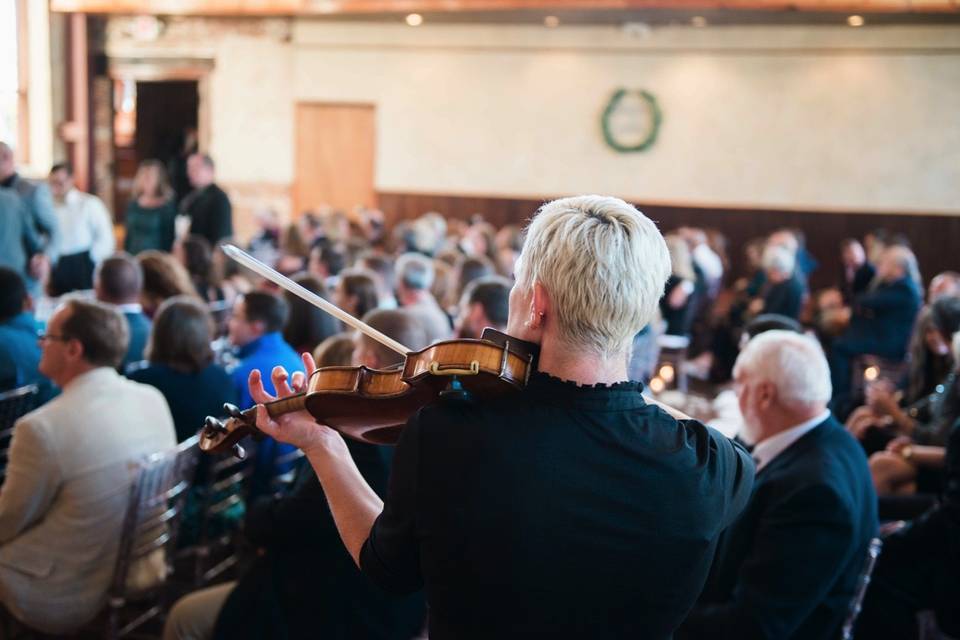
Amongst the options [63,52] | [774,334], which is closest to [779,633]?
[774,334]

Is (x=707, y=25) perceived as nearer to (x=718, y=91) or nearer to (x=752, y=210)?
(x=718, y=91)

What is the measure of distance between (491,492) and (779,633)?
1428 millimetres

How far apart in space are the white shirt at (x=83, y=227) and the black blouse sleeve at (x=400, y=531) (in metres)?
7.55

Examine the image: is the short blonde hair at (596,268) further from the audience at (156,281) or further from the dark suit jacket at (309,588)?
the audience at (156,281)

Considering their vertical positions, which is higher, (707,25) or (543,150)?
(707,25)

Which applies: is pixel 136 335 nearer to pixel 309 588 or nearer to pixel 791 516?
pixel 309 588

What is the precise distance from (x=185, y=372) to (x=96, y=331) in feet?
2.52

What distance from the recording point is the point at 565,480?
146 cm

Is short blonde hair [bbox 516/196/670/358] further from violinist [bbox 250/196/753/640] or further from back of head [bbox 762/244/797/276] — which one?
back of head [bbox 762/244/797/276]

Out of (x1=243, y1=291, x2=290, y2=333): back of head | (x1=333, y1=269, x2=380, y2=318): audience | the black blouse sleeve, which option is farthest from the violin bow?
(x1=333, y1=269, x2=380, y2=318): audience

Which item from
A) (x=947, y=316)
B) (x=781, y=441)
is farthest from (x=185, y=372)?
(x=947, y=316)

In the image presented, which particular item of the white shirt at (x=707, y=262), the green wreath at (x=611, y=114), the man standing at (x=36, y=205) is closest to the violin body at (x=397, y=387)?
the man standing at (x=36, y=205)

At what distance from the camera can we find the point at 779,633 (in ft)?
8.37

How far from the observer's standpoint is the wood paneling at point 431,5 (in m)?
10.7
